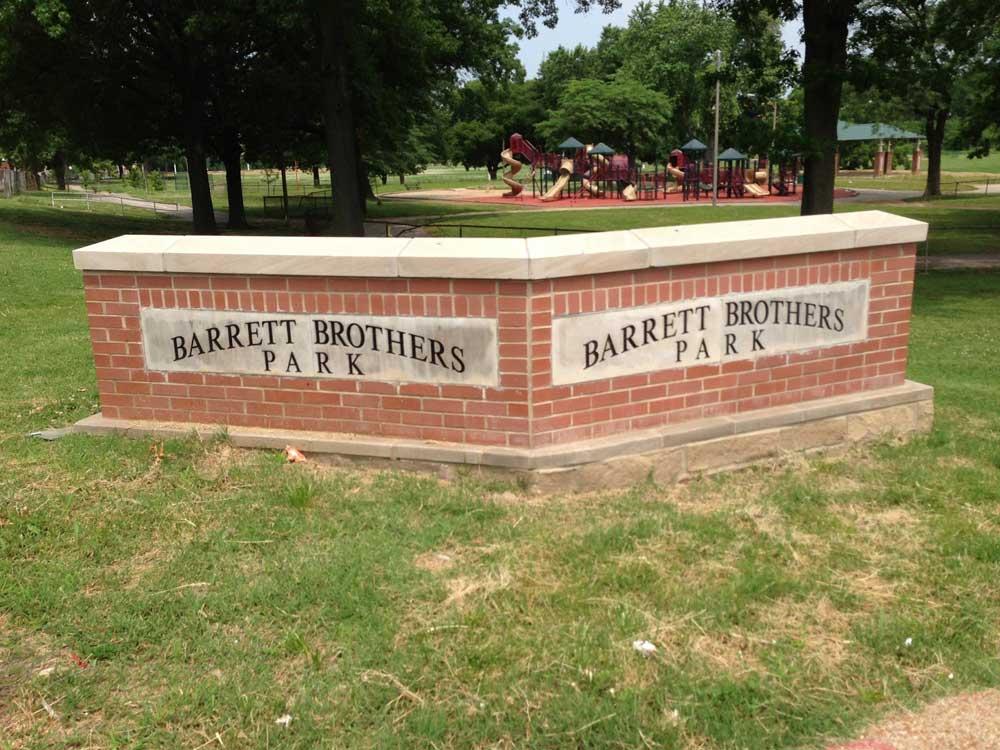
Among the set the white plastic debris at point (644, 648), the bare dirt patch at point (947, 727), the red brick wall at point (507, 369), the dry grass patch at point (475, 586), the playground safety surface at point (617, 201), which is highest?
the red brick wall at point (507, 369)

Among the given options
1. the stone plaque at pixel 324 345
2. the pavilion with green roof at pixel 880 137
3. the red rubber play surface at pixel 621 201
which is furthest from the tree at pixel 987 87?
the pavilion with green roof at pixel 880 137

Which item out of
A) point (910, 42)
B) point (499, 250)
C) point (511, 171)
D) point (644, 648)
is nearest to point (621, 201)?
point (511, 171)

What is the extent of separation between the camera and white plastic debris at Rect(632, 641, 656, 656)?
10.9ft

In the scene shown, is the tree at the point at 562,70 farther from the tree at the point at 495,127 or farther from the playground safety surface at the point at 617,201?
the playground safety surface at the point at 617,201

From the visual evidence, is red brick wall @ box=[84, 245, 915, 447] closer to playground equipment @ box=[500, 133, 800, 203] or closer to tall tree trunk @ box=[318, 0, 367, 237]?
tall tree trunk @ box=[318, 0, 367, 237]

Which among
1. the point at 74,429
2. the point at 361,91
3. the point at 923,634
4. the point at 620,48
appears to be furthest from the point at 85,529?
the point at 620,48

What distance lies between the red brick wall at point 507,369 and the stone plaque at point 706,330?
0.17 ft

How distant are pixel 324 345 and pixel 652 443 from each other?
1.79m

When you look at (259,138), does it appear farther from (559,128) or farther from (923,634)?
(559,128)

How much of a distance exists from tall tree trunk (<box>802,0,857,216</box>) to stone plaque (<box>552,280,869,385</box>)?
8.53 m

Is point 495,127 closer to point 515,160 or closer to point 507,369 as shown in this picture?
point 515,160

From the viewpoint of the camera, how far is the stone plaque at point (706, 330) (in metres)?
4.84

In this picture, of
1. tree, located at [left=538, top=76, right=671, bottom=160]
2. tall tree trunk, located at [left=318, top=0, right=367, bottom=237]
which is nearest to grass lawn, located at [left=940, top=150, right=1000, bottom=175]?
tree, located at [left=538, top=76, right=671, bottom=160]

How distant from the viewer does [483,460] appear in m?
4.84
